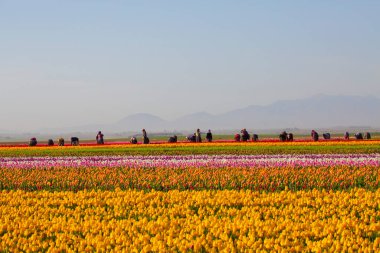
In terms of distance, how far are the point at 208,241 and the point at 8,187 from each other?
10.5 meters

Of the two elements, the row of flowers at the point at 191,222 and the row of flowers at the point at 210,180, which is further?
the row of flowers at the point at 210,180

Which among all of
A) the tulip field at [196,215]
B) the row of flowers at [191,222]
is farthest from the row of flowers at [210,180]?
the row of flowers at [191,222]

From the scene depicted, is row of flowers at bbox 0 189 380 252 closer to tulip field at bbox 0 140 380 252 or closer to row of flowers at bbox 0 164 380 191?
tulip field at bbox 0 140 380 252

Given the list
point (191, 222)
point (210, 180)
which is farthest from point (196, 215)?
point (210, 180)

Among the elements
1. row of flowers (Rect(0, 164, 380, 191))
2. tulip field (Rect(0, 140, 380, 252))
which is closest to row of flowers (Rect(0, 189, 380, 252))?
tulip field (Rect(0, 140, 380, 252))

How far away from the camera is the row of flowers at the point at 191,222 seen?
8.59m

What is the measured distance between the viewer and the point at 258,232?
29.9ft

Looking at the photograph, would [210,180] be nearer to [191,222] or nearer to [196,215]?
[196,215]

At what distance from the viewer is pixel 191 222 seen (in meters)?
10.3

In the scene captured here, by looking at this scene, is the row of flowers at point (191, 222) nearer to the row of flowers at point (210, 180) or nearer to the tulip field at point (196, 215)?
the tulip field at point (196, 215)

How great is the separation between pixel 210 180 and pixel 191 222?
6.76m

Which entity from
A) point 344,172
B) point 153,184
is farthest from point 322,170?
point 153,184

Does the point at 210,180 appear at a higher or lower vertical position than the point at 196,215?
higher

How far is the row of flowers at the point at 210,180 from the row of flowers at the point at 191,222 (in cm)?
235
